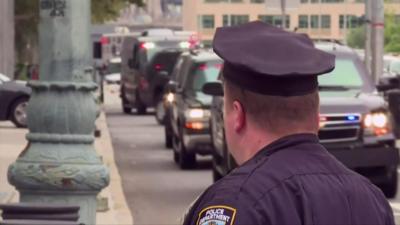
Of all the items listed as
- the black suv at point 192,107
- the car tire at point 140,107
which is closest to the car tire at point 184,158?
the black suv at point 192,107

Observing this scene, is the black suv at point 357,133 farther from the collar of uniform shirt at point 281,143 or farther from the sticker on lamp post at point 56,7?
the collar of uniform shirt at point 281,143

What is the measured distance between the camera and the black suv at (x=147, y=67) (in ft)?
118

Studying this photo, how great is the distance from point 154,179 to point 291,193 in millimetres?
16144

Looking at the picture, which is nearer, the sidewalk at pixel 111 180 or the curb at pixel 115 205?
the curb at pixel 115 205

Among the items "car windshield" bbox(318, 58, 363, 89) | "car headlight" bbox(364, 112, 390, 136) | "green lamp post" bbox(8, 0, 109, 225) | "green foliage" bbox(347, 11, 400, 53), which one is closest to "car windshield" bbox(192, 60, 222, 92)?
"car windshield" bbox(318, 58, 363, 89)

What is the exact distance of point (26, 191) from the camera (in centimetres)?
870

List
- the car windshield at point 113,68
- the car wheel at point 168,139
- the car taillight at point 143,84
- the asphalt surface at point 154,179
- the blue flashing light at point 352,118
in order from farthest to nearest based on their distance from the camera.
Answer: the car windshield at point 113,68, the car taillight at point 143,84, the car wheel at point 168,139, the asphalt surface at point 154,179, the blue flashing light at point 352,118

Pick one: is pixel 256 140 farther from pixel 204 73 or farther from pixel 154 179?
pixel 204 73

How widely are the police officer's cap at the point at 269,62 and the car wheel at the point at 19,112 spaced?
2701 cm

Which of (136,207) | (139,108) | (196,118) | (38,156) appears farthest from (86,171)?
(139,108)

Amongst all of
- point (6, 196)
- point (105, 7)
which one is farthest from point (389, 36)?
point (6, 196)

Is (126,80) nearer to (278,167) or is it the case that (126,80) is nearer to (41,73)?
A: (41,73)

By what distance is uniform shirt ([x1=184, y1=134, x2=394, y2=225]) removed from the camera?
2969 mm

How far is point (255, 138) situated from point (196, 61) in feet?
57.9
